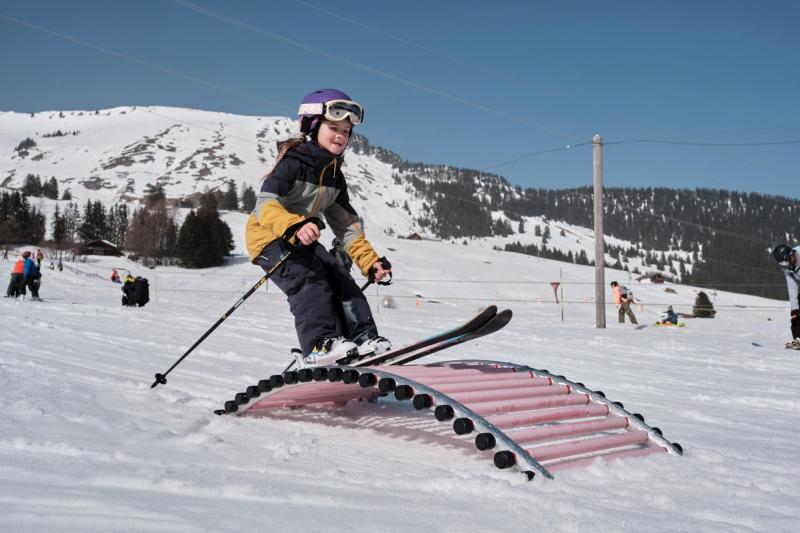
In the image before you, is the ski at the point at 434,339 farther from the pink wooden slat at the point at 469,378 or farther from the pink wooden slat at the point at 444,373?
the pink wooden slat at the point at 469,378

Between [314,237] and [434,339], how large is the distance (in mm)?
951

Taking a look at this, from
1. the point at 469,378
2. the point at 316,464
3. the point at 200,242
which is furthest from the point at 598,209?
the point at 200,242

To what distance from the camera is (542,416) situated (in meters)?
3.33

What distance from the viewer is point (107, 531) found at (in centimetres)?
161

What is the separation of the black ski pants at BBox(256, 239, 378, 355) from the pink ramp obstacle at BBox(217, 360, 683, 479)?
38 centimetres

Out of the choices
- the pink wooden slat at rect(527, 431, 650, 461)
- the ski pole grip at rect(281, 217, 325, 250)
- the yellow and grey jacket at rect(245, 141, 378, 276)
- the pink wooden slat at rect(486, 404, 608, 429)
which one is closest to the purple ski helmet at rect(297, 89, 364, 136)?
the yellow and grey jacket at rect(245, 141, 378, 276)

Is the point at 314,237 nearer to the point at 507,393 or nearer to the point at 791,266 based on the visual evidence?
the point at 507,393

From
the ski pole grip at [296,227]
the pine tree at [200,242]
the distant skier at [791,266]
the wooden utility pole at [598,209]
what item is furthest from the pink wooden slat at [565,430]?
the pine tree at [200,242]

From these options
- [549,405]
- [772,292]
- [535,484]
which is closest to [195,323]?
[549,405]

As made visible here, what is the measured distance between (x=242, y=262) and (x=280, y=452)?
75.9 meters

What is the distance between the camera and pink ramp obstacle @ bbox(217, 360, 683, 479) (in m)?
2.83

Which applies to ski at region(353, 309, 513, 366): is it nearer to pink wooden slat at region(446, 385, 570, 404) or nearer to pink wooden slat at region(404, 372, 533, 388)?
pink wooden slat at region(404, 372, 533, 388)

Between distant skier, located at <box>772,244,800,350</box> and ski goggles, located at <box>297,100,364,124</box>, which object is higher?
ski goggles, located at <box>297,100,364,124</box>

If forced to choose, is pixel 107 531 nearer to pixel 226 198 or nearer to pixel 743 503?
pixel 743 503
